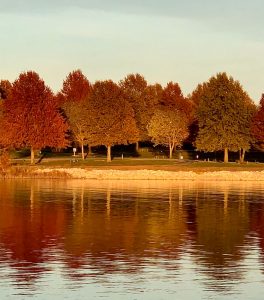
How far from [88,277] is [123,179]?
229ft

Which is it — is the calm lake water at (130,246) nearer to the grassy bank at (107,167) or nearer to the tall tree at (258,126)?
the grassy bank at (107,167)

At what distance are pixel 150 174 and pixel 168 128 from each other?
44669 millimetres

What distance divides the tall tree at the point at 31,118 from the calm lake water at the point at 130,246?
48020mm

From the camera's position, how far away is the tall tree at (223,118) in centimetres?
13212

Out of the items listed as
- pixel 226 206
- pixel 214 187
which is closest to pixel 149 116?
pixel 214 187

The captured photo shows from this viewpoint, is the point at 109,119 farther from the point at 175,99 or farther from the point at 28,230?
the point at 28,230

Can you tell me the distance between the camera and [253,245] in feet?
122

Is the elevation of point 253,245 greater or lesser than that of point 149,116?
lesser

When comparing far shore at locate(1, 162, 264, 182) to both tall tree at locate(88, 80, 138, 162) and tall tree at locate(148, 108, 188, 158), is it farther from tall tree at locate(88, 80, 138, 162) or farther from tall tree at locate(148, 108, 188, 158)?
tall tree at locate(148, 108, 188, 158)

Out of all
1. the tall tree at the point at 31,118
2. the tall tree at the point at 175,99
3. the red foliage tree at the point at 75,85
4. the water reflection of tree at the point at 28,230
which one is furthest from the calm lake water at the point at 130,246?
the red foliage tree at the point at 75,85

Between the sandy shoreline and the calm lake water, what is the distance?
1159 inches

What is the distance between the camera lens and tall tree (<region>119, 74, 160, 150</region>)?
159375mm

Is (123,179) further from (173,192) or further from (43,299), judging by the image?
(43,299)

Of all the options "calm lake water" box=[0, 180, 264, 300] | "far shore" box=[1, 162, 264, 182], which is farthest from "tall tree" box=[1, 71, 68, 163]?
"calm lake water" box=[0, 180, 264, 300]
